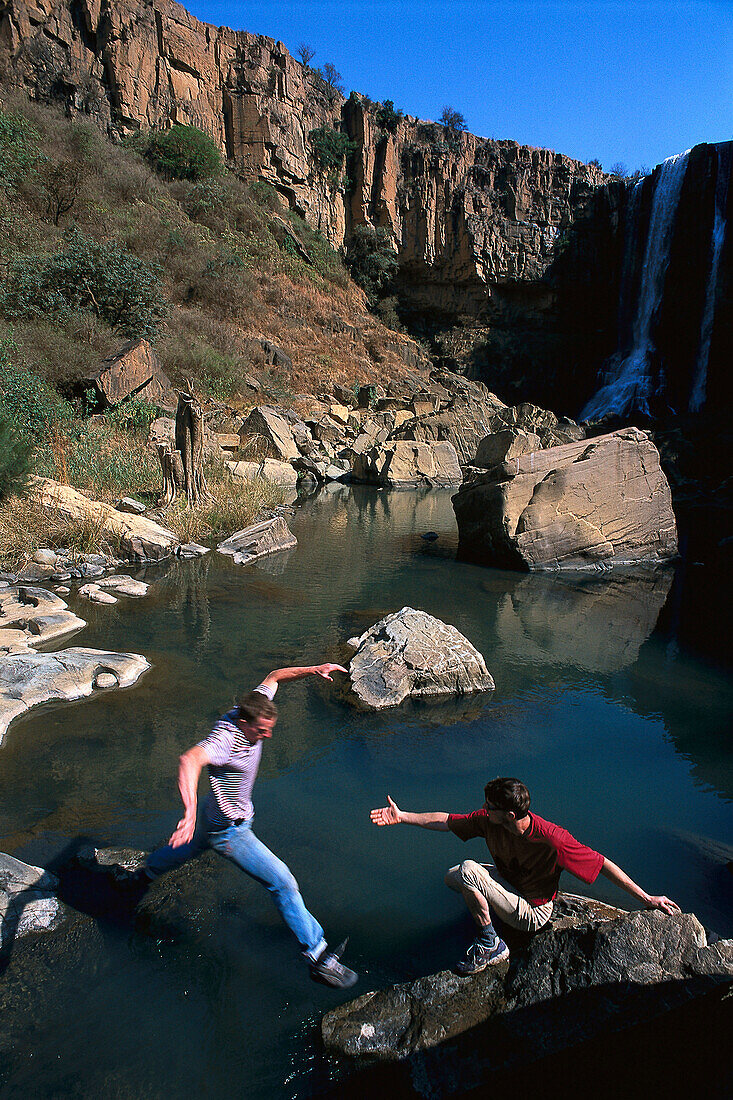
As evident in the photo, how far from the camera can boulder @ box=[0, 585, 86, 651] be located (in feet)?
19.6

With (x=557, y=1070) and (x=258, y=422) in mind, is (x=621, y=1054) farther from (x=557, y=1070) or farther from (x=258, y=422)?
(x=258, y=422)

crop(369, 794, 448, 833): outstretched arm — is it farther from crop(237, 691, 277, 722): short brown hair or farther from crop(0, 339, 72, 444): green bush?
crop(0, 339, 72, 444): green bush

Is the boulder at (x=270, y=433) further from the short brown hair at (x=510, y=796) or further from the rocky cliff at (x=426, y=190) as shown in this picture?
the rocky cliff at (x=426, y=190)

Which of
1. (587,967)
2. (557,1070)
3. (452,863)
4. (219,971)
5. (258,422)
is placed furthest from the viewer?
(258,422)

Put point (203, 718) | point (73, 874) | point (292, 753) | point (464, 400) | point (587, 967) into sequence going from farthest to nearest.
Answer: point (464, 400), point (203, 718), point (292, 753), point (73, 874), point (587, 967)

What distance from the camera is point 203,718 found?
491 centimetres

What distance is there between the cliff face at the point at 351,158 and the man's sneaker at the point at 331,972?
37.5 metres

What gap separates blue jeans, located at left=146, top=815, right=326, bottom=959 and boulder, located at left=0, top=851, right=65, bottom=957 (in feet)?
2.87

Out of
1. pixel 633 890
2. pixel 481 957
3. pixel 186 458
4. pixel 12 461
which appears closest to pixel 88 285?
pixel 186 458

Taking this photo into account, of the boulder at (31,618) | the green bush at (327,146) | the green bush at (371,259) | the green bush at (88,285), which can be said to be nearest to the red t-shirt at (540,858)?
the boulder at (31,618)

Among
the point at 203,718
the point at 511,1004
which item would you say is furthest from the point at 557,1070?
the point at 203,718

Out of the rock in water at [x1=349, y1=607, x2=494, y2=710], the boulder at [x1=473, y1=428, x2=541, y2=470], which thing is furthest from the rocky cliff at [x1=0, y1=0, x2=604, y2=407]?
the rock in water at [x1=349, y1=607, x2=494, y2=710]

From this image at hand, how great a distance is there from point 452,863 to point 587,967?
1285 mm

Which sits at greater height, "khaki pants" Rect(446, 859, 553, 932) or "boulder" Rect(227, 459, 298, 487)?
"boulder" Rect(227, 459, 298, 487)
